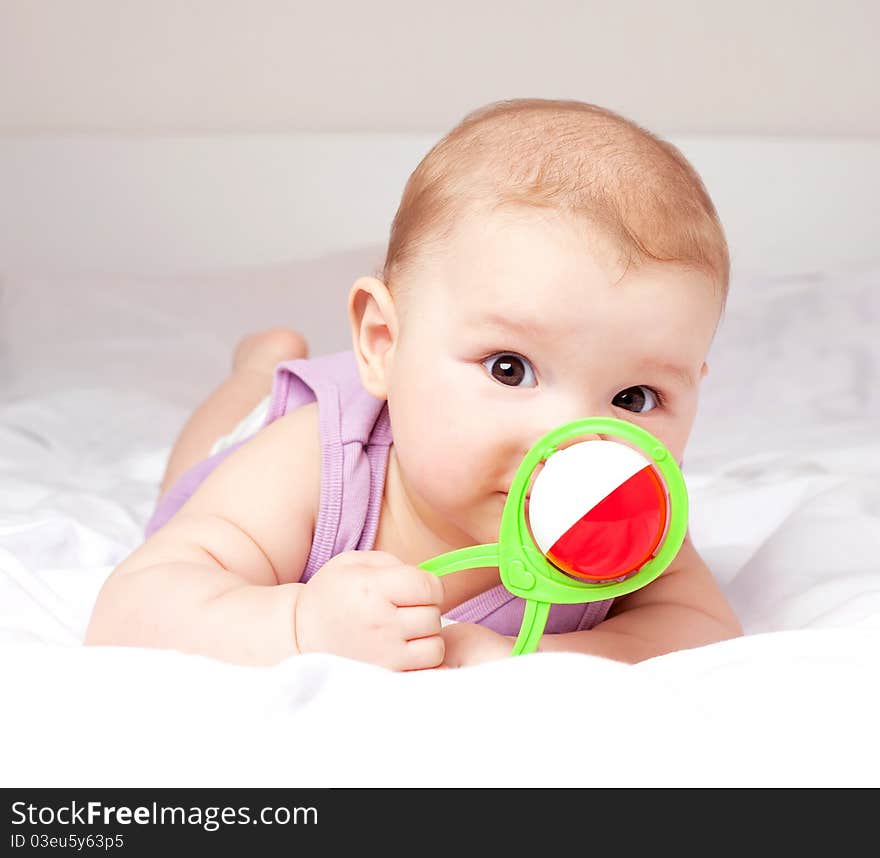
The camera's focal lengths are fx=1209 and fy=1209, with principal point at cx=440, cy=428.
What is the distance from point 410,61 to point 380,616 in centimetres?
212

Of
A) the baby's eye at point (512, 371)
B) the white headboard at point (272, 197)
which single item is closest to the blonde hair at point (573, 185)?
the baby's eye at point (512, 371)

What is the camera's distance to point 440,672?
2.38ft

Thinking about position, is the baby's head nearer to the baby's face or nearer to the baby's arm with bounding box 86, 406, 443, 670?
the baby's face

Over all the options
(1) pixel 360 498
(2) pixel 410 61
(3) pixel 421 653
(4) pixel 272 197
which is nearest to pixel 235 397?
(1) pixel 360 498

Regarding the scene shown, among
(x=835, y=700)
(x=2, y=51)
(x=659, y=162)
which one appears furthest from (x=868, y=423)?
(x=2, y=51)

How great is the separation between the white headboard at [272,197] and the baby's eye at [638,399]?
1.80m

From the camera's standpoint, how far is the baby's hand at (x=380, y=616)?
803 mm

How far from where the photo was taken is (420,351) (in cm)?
96

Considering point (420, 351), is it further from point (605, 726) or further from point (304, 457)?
point (605, 726)

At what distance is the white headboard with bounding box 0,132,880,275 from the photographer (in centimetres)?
265

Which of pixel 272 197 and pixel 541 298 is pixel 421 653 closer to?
pixel 541 298

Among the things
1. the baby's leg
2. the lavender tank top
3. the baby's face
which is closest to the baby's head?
the baby's face
